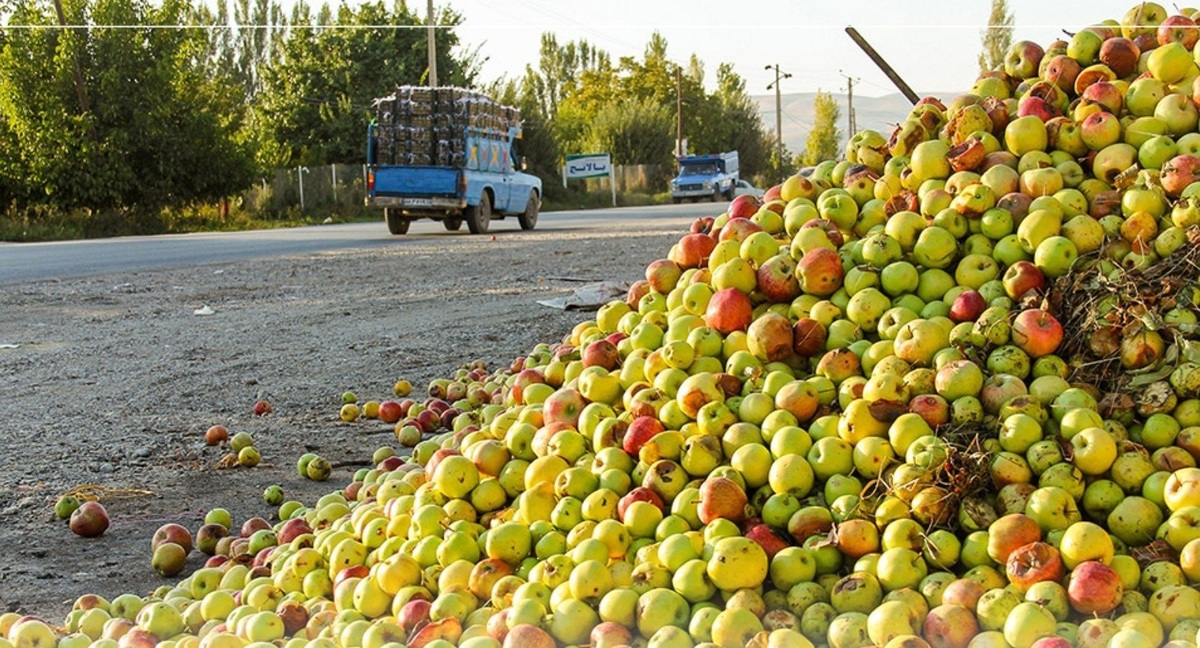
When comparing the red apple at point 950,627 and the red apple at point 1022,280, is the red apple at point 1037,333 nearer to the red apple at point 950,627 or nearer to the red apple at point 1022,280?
the red apple at point 1022,280

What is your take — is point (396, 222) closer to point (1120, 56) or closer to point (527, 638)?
point (1120, 56)

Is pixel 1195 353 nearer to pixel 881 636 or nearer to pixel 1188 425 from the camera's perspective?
pixel 1188 425

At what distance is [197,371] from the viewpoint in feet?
24.8

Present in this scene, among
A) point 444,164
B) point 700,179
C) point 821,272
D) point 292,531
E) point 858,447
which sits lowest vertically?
point 292,531

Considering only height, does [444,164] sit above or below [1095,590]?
above

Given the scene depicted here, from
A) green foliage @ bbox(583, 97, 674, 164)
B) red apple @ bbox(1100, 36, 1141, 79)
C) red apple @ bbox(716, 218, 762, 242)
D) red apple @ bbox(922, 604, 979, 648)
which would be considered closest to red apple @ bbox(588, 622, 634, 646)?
red apple @ bbox(922, 604, 979, 648)

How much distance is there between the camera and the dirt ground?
179 inches

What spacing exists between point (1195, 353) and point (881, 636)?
43.3 inches

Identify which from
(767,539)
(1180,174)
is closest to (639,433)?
(767,539)

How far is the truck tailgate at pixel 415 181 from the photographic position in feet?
71.9

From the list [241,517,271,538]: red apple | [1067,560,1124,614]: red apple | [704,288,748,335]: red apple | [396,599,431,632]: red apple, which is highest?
[704,288,748,335]: red apple

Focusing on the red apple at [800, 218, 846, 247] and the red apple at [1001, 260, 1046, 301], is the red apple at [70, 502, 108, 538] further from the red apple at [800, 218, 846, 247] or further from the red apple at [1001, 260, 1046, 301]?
the red apple at [1001, 260, 1046, 301]

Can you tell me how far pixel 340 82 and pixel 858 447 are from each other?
1879 inches

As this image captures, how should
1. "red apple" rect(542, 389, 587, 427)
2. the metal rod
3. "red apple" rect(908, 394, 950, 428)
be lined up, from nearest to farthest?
"red apple" rect(908, 394, 950, 428) → "red apple" rect(542, 389, 587, 427) → the metal rod
